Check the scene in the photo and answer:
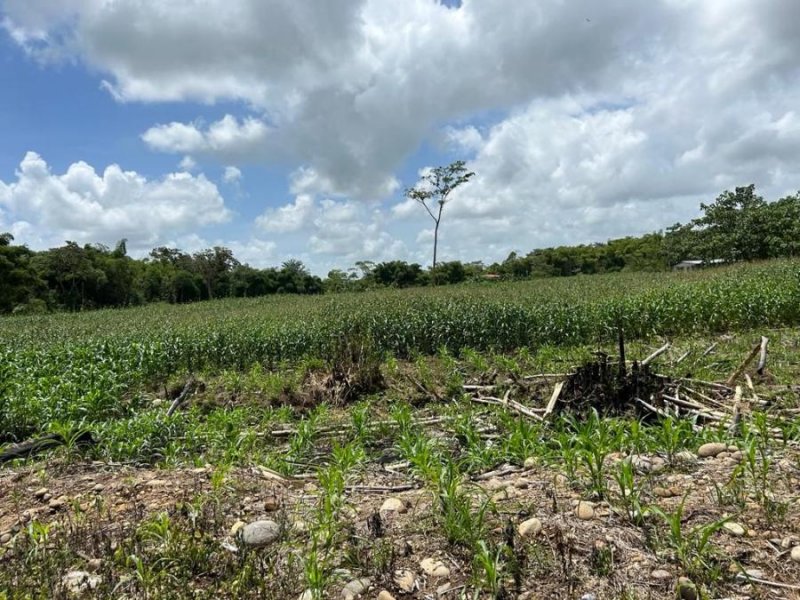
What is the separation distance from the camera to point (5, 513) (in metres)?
3.33

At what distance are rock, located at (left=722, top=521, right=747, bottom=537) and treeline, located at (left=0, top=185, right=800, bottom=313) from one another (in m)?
37.9

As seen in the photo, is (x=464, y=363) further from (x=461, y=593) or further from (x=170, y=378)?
A: (x=461, y=593)

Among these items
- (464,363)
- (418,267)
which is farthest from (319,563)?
(418,267)

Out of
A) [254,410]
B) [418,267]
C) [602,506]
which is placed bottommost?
[254,410]

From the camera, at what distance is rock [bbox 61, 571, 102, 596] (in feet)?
7.21

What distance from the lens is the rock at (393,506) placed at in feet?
9.14

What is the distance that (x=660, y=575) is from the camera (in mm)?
1990

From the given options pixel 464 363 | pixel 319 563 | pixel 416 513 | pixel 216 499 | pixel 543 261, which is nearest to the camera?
pixel 319 563

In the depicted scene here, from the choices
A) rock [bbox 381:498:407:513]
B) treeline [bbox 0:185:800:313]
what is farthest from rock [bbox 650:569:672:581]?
treeline [bbox 0:185:800:313]

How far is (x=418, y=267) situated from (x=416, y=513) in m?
51.8

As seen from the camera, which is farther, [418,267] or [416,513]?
[418,267]

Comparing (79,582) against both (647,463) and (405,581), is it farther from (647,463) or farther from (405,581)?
(647,463)

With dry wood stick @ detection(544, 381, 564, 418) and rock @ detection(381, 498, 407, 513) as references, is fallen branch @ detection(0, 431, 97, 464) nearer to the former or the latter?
rock @ detection(381, 498, 407, 513)

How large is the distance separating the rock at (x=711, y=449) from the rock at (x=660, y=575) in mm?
1516
